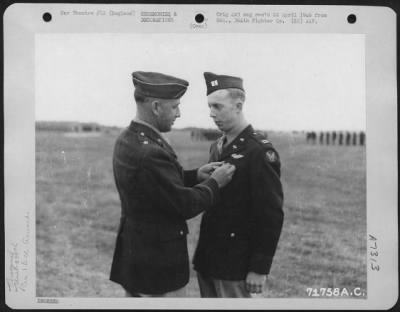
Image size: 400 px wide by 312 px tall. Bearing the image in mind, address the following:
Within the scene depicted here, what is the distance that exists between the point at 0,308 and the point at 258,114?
3.03ft

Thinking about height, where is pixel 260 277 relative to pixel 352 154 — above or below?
below

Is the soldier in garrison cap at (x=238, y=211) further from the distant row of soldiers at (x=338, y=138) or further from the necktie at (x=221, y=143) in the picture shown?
the distant row of soldiers at (x=338, y=138)

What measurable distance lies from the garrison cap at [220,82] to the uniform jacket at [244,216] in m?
0.13

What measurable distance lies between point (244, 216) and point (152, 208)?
247 mm

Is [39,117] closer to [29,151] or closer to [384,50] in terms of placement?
[29,151]

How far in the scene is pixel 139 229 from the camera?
123 centimetres

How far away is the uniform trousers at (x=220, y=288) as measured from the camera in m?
1.28

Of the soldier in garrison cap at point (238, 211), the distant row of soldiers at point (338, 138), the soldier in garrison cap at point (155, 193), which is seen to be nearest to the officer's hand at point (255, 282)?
the soldier in garrison cap at point (238, 211)

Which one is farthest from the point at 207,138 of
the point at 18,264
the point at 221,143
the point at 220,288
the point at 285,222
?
the point at 18,264

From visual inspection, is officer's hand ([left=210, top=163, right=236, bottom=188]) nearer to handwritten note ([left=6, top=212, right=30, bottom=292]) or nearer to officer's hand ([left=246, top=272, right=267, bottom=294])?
officer's hand ([left=246, top=272, right=267, bottom=294])

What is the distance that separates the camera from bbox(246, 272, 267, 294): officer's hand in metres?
1.27

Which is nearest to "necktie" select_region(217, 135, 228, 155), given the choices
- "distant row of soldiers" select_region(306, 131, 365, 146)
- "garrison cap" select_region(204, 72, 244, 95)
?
"garrison cap" select_region(204, 72, 244, 95)

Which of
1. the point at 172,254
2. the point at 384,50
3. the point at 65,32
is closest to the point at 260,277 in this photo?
the point at 172,254

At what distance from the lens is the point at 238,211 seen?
124 cm
